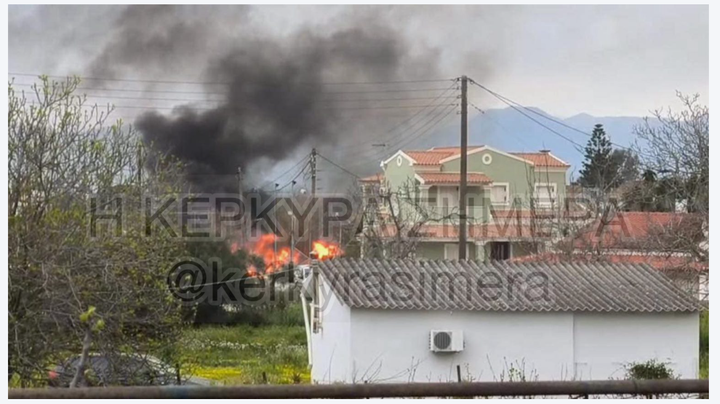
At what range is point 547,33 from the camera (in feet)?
10.9

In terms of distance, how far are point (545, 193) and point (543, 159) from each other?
20 cm

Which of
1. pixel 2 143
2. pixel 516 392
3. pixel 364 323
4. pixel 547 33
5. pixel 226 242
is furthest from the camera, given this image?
pixel 226 242

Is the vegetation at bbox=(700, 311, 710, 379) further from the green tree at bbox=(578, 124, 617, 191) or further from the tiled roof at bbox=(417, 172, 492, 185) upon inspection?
the tiled roof at bbox=(417, 172, 492, 185)

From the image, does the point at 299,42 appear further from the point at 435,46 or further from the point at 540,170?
the point at 540,170

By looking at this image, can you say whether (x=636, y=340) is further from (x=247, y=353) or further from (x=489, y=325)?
(x=247, y=353)

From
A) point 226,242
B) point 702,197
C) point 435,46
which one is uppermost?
point 435,46

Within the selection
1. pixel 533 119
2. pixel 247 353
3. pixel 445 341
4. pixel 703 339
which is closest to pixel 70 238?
pixel 247 353

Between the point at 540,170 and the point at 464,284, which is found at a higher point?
the point at 540,170

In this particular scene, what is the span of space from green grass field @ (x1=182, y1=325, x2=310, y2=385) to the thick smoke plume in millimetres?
818

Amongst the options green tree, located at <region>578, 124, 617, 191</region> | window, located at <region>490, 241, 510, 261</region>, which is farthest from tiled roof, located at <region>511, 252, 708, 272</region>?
green tree, located at <region>578, 124, 617, 191</region>

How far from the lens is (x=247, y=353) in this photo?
12.8 feet

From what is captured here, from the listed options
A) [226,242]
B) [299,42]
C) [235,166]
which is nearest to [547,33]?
[299,42]

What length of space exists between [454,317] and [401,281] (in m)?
0.34

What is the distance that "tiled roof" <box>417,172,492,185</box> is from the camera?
3779 mm
